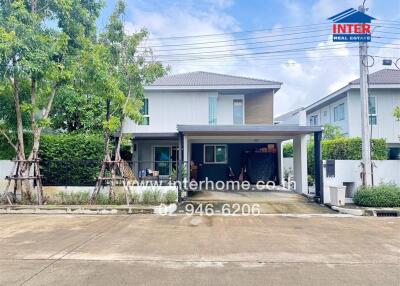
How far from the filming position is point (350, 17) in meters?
13.0

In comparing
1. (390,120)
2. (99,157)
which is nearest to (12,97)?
(99,157)

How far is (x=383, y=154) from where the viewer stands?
14.2 m

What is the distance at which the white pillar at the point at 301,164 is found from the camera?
1535 centimetres

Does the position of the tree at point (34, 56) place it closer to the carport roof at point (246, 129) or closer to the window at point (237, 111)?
the carport roof at point (246, 129)

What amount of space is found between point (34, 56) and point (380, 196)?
41.3 ft

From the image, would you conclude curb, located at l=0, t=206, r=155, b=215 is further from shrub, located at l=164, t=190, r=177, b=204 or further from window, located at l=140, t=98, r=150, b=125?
window, located at l=140, t=98, r=150, b=125

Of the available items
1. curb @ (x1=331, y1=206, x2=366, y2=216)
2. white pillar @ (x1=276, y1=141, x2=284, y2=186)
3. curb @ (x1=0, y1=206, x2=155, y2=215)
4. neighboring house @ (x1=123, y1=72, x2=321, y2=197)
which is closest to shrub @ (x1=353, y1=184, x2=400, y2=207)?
curb @ (x1=331, y1=206, x2=366, y2=216)

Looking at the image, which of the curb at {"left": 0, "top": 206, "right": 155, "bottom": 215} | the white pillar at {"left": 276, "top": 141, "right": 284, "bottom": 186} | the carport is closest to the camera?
the curb at {"left": 0, "top": 206, "right": 155, "bottom": 215}

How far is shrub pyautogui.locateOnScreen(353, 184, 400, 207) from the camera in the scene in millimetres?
11664

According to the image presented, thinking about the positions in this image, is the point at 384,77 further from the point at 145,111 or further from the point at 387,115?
the point at 145,111

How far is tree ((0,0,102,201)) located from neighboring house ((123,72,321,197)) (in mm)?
5566

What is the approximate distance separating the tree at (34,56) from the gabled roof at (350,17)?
30.6 feet

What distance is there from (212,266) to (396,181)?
1040 centimetres

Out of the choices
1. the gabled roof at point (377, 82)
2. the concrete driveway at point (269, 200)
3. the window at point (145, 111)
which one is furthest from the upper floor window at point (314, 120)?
the window at point (145, 111)
